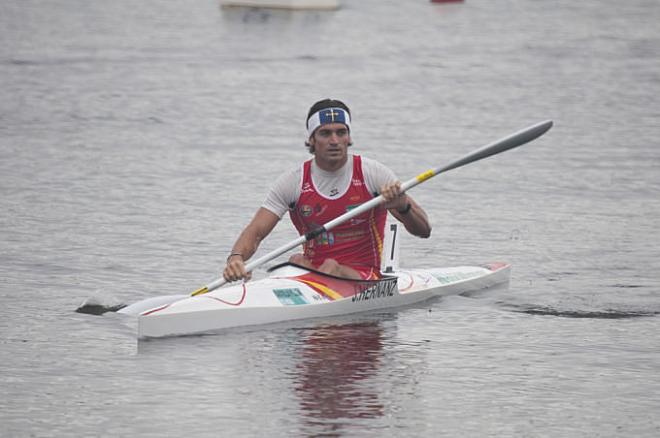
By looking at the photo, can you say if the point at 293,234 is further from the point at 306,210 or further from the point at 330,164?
the point at 330,164

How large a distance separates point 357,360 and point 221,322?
140cm

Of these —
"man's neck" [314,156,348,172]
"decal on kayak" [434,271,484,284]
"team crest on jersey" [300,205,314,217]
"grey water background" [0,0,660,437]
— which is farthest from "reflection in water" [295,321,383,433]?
"decal on kayak" [434,271,484,284]

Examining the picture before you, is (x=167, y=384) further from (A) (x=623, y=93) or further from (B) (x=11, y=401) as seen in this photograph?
(A) (x=623, y=93)

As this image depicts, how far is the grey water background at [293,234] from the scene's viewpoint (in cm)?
976

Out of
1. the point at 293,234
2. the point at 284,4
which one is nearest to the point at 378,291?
the point at 293,234

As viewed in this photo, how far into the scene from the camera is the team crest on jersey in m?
12.4

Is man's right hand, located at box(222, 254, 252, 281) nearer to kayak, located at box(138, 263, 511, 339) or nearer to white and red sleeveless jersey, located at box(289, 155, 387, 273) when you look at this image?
kayak, located at box(138, 263, 511, 339)

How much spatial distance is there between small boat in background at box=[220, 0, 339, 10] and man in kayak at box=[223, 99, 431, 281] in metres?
39.7

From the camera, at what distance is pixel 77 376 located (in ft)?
34.4

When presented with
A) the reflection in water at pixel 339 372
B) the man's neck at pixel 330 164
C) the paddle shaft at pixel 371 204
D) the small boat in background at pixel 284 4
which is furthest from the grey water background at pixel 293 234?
the small boat in background at pixel 284 4

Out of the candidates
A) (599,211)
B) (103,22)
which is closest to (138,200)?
(599,211)

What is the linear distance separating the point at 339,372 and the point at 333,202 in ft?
7.06

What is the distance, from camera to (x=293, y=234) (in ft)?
56.2

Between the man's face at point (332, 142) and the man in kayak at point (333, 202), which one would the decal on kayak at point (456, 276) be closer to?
the man in kayak at point (333, 202)
